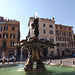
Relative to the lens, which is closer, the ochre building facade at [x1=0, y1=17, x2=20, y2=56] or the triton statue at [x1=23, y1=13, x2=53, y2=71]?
the triton statue at [x1=23, y1=13, x2=53, y2=71]

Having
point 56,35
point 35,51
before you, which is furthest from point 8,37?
point 35,51

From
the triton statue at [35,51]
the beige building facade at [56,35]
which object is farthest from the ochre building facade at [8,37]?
the triton statue at [35,51]

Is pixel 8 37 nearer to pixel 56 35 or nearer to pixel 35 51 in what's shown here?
pixel 56 35

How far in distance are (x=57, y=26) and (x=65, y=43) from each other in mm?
8819

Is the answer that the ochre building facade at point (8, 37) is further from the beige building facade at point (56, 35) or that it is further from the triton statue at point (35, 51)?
the triton statue at point (35, 51)

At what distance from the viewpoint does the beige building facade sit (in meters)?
34.9

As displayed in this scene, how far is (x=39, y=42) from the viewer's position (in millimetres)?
8086

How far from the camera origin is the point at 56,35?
38.2 meters

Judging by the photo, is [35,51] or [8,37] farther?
[8,37]

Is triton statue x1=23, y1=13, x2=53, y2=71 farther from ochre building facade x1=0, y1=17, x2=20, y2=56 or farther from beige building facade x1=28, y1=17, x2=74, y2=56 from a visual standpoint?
beige building facade x1=28, y1=17, x2=74, y2=56

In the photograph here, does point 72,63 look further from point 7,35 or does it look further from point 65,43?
point 65,43

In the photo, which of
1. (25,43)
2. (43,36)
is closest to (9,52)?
(43,36)

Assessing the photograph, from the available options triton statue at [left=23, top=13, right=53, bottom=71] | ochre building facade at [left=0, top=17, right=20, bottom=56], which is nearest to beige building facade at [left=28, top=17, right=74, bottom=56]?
ochre building facade at [left=0, top=17, right=20, bottom=56]

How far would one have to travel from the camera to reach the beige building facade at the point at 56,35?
114ft
